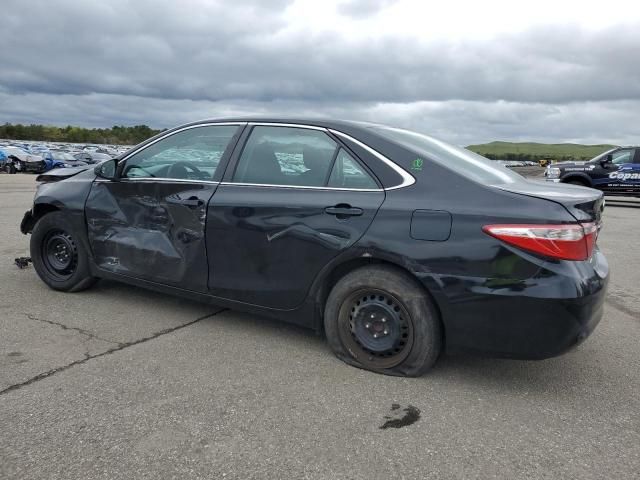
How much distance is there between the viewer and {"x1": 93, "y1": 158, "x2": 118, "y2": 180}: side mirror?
4.49 metres

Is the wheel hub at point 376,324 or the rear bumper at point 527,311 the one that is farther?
the wheel hub at point 376,324

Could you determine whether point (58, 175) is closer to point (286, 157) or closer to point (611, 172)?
point (286, 157)

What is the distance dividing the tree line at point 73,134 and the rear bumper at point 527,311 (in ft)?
425

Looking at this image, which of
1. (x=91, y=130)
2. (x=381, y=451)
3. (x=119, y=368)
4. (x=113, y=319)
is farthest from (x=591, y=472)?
(x=91, y=130)

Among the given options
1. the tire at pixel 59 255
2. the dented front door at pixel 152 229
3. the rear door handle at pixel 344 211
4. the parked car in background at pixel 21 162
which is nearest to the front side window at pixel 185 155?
the dented front door at pixel 152 229

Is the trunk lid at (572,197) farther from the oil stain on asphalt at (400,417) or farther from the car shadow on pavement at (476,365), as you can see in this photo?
the oil stain on asphalt at (400,417)

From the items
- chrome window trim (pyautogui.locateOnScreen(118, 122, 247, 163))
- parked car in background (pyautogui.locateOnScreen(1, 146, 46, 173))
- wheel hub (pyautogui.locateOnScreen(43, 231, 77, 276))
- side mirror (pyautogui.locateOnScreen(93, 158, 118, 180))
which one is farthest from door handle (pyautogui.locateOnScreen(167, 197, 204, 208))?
parked car in background (pyautogui.locateOnScreen(1, 146, 46, 173))

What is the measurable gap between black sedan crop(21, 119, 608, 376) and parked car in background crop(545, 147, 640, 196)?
49.6ft

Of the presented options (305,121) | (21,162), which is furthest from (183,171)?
(21,162)

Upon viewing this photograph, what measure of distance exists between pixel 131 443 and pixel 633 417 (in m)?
2.58

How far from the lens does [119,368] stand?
332 centimetres

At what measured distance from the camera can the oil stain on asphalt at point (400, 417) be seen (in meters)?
2.77

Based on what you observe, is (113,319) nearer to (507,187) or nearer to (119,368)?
(119,368)

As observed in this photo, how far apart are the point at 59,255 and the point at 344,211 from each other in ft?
9.73
